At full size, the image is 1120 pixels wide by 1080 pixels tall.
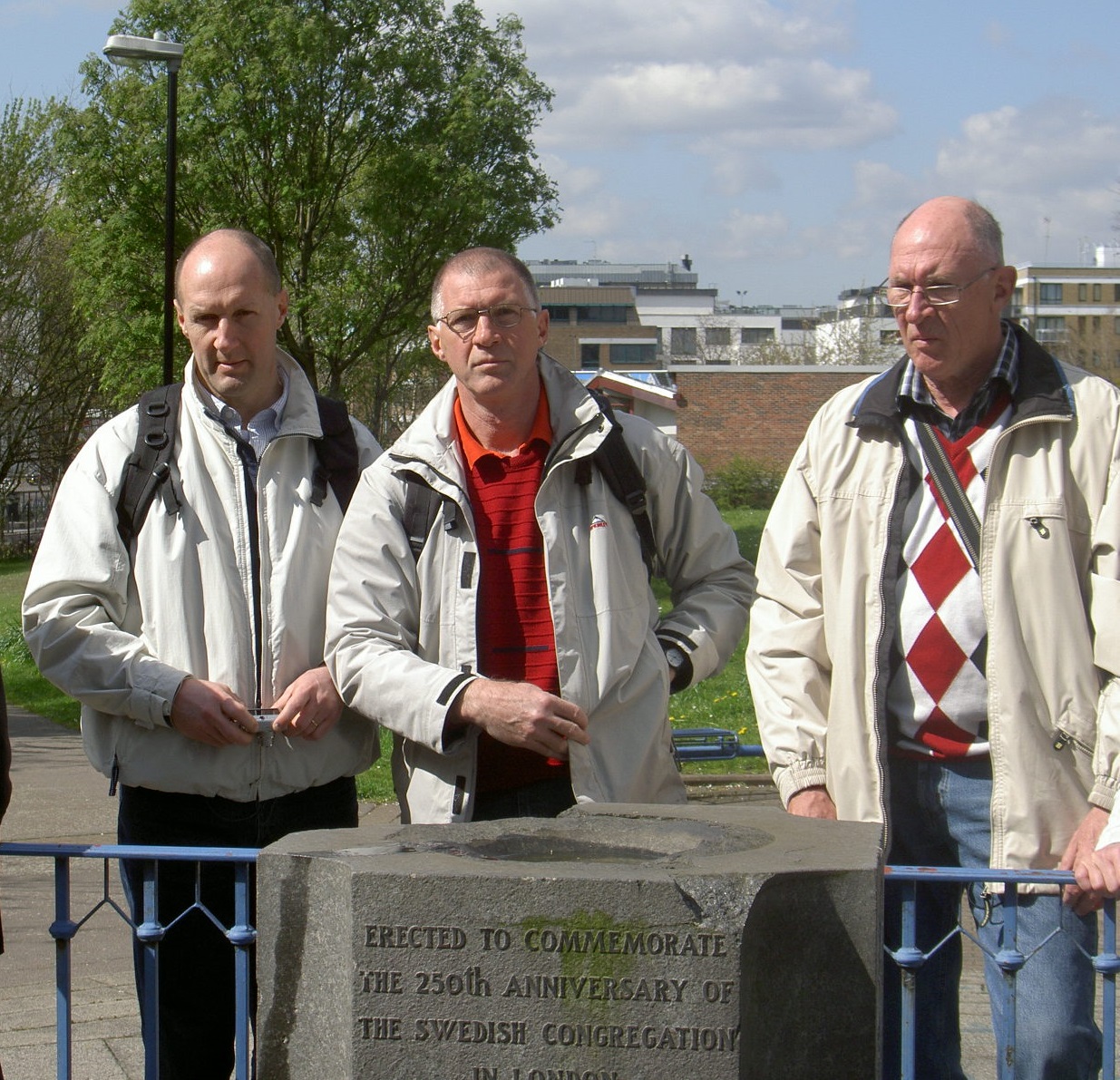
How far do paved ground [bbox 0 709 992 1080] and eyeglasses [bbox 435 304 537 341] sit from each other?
150cm

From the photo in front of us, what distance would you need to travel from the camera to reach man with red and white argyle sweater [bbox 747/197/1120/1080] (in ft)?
10.4

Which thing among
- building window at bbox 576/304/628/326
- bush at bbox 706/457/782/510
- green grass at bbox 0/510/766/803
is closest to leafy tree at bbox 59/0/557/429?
green grass at bbox 0/510/766/803

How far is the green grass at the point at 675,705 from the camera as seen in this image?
9352mm

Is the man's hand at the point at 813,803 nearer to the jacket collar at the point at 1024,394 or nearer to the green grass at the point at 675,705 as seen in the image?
the jacket collar at the point at 1024,394

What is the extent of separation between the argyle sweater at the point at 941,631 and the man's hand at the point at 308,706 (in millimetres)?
1299

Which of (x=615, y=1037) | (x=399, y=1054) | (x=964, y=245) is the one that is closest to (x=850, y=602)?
(x=964, y=245)

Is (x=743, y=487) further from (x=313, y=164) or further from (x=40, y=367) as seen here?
(x=313, y=164)

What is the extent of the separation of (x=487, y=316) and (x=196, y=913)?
159 cm

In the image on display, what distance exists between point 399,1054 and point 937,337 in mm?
1897

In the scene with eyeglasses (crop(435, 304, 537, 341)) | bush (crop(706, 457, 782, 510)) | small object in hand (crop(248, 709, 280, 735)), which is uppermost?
bush (crop(706, 457, 782, 510))

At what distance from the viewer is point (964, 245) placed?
331 cm

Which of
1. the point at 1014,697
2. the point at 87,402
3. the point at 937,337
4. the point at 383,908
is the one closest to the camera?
the point at 383,908

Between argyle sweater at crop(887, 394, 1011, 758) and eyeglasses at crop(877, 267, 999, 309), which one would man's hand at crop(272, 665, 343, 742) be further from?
eyeglasses at crop(877, 267, 999, 309)

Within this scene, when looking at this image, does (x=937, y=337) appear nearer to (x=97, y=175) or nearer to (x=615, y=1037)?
(x=615, y=1037)
